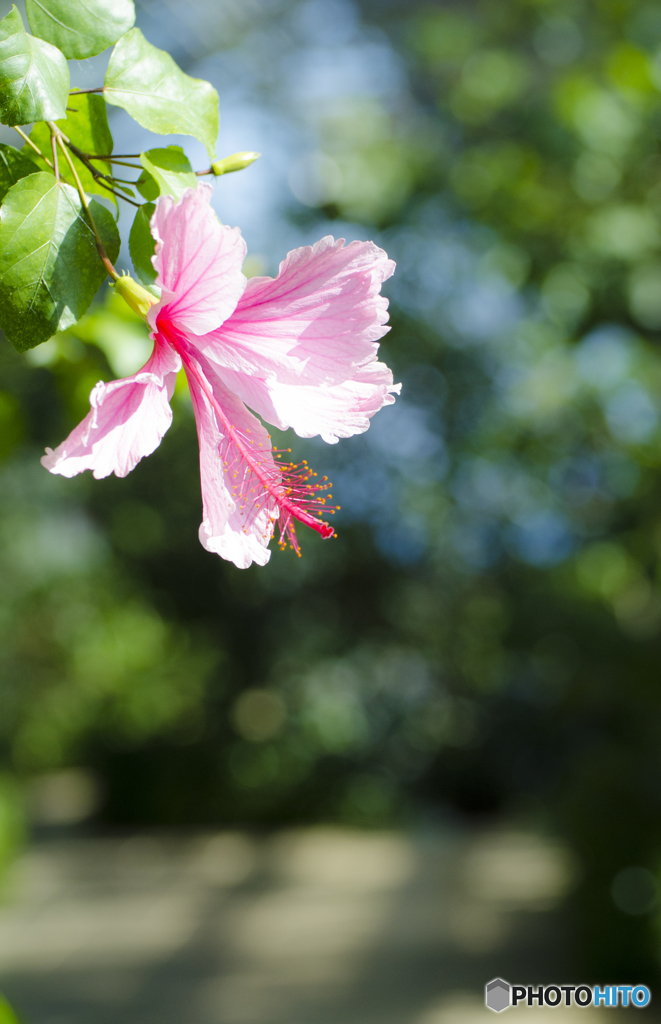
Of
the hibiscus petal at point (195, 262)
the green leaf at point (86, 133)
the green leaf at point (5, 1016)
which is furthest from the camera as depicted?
the green leaf at point (5, 1016)

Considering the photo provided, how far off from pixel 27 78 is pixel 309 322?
0.66 ft

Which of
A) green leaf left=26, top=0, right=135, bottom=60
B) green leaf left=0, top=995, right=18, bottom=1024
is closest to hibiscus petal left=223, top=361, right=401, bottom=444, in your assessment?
green leaf left=26, top=0, right=135, bottom=60

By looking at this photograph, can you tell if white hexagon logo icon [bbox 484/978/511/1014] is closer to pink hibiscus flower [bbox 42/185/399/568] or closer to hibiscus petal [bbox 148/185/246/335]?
pink hibiscus flower [bbox 42/185/399/568]

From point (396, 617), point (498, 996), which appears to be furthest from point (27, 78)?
point (396, 617)

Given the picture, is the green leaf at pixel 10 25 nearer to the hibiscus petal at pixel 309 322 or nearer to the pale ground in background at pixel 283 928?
the hibiscus petal at pixel 309 322

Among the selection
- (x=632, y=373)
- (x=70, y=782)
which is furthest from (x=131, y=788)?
(x=632, y=373)

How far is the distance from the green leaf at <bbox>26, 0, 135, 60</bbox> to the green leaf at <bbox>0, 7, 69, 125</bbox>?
3cm

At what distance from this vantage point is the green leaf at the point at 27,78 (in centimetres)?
47

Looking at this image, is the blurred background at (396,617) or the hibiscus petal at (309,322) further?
the blurred background at (396,617)

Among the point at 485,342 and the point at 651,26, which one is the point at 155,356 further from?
the point at 485,342

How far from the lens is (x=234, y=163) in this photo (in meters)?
0.61

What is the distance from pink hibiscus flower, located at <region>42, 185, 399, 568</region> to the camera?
0.49 metres

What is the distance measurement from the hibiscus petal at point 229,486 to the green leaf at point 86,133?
0.47ft

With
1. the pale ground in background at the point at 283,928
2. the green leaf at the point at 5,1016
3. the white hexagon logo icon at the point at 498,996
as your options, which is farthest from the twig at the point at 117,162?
the pale ground in background at the point at 283,928
